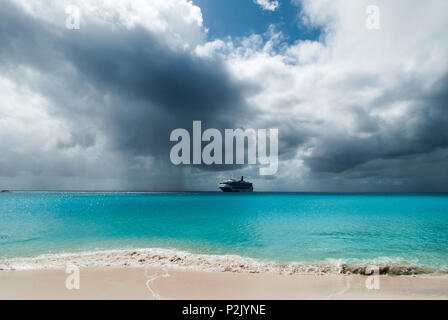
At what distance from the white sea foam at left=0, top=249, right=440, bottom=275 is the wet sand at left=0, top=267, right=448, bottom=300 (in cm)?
→ 72

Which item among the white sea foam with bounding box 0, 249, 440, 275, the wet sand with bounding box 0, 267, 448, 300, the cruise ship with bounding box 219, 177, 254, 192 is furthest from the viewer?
the cruise ship with bounding box 219, 177, 254, 192

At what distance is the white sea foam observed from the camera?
1123 cm

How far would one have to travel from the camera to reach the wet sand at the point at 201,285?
8094mm

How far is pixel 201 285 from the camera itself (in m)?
9.00

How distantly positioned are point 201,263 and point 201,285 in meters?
3.50

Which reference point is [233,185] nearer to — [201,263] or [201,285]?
[201,263]

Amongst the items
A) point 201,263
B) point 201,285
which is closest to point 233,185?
point 201,263

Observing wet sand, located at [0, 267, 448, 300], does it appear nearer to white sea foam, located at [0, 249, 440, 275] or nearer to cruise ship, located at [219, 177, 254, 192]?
white sea foam, located at [0, 249, 440, 275]

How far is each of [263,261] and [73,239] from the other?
17.0 m

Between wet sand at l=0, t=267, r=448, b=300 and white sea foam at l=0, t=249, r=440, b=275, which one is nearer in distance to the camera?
wet sand at l=0, t=267, r=448, b=300

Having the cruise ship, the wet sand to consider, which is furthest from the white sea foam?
the cruise ship

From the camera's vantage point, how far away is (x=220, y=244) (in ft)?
55.9

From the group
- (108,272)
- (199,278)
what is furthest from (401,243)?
(108,272)
